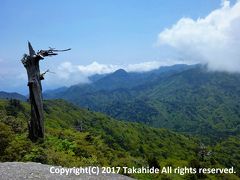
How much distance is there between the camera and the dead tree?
109 ft

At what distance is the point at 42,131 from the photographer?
109ft

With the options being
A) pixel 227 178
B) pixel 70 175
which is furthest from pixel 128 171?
pixel 227 178

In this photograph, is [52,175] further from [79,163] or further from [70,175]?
[79,163]

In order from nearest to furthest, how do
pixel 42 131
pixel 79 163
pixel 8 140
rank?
pixel 79 163, pixel 8 140, pixel 42 131

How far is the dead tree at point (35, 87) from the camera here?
3310 cm

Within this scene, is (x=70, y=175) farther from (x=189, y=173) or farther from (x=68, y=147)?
(x=189, y=173)

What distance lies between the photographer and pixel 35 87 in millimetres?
33656

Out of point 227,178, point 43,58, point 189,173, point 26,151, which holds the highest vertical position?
point 43,58

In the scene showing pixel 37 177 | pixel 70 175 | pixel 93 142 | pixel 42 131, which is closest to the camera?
pixel 37 177

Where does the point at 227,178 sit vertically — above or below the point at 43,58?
below

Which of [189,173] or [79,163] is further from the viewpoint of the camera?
[189,173]

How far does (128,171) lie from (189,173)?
12.5 metres

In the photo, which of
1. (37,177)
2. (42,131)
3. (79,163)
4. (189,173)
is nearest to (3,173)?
(37,177)

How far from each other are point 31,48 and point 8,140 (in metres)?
9.33
